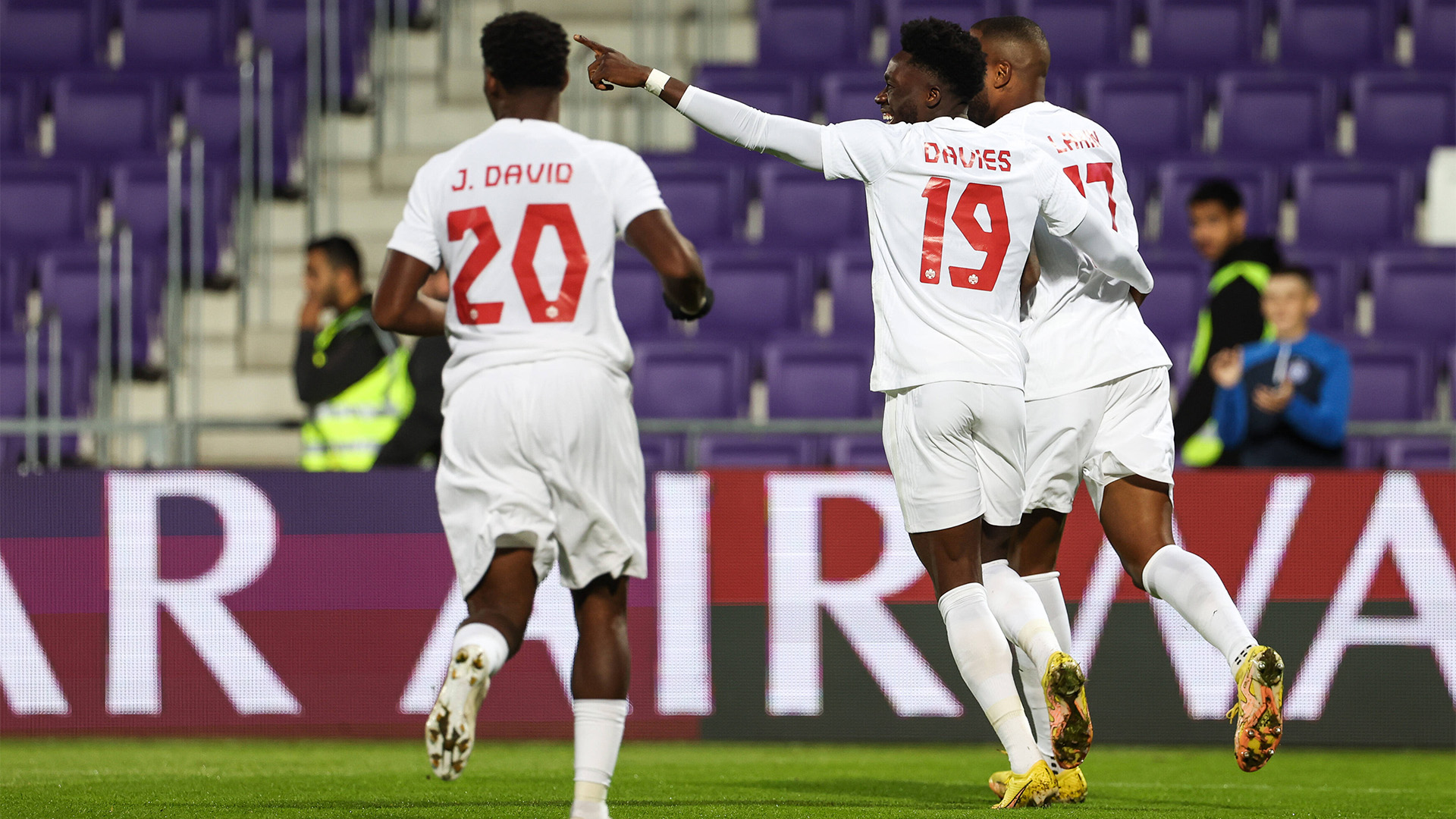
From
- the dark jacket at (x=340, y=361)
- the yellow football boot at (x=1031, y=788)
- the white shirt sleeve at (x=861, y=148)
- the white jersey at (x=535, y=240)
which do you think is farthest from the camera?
the dark jacket at (x=340, y=361)

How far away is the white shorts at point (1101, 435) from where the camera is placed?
196 inches

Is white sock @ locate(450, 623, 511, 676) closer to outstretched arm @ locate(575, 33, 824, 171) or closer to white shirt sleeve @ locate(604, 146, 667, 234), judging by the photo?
white shirt sleeve @ locate(604, 146, 667, 234)

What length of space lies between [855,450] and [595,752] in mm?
4977

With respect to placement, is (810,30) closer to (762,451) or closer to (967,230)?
(762,451)

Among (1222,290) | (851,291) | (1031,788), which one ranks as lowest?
(1031,788)

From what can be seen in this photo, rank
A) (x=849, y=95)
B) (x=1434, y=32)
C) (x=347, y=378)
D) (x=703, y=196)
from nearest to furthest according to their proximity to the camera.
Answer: (x=347, y=378) → (x=703, y=196) → (x=849, y=95) → (x=1434, y=32)

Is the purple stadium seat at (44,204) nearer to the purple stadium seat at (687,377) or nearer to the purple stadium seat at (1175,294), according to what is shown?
the purple stadium seat at (687,377)

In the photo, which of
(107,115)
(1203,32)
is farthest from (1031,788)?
(107,115)

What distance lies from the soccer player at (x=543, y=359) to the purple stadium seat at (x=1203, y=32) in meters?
8.77

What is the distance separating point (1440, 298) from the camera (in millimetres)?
10094

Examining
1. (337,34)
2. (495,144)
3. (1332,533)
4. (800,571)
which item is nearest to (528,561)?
(495,144)

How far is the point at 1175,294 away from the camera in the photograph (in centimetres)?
993

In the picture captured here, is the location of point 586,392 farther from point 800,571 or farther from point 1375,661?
point 1375,661

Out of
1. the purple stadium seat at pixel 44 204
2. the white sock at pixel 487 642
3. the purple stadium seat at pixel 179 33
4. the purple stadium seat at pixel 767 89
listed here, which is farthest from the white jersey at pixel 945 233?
the purple stadium seat at pixel 179 33
